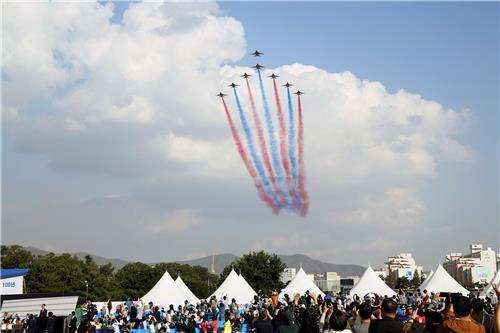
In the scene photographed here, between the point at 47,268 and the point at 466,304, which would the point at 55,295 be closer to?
the point at 466,304

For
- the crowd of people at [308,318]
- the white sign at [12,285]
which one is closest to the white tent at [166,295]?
the crowd of people at [308,318]

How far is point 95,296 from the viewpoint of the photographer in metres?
91.4

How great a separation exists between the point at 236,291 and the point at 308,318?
34164mm

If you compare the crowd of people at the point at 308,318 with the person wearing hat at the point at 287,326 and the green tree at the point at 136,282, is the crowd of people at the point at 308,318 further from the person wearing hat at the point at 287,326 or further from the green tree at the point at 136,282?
the green tree at the point at 136,282

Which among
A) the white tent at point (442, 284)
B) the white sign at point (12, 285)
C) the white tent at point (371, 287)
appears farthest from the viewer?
the white sign at point (12, 285)

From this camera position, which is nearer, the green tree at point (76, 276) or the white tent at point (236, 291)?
the white tent at point (236, 291)

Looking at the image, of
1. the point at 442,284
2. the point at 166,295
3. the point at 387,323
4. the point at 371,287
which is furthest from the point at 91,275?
the point at 387,323

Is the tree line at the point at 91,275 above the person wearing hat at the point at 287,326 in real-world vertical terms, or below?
below

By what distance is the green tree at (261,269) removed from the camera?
91500 mm

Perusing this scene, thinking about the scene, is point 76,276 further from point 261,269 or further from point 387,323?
point 387,323

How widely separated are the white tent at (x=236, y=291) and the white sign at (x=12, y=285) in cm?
1987

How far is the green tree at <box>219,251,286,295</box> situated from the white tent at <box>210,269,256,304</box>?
48.1 m

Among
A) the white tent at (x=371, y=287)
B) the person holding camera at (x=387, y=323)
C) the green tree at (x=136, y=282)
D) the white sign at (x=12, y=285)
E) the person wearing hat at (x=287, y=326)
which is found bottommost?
the green tree at (x=136, y=282)

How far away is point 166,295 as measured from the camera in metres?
40.7
